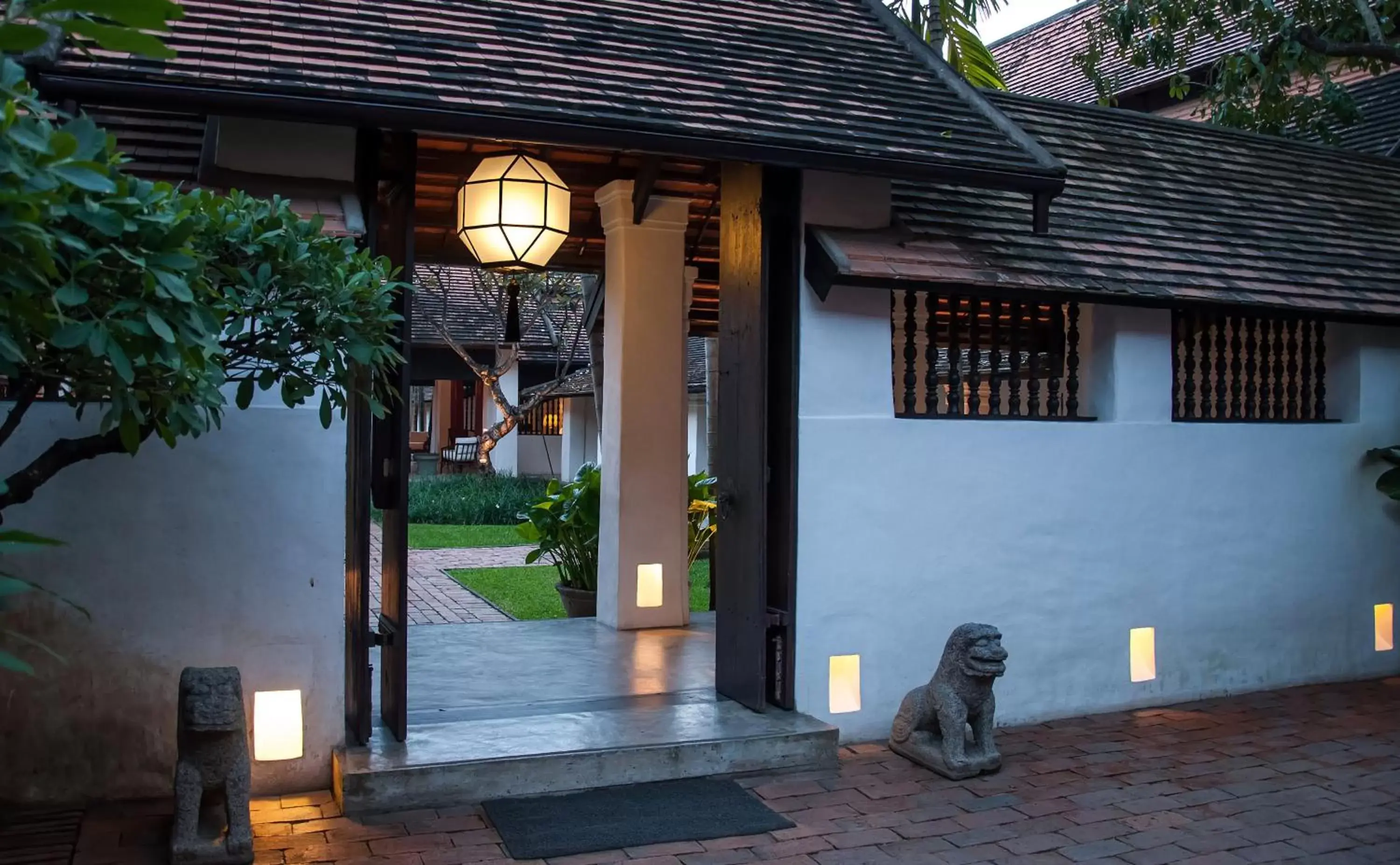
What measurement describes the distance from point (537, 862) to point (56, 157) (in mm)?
3562

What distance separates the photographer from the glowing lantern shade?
271 inches

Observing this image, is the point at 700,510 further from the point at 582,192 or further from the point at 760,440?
the point at 760,440

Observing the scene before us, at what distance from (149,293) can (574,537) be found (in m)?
7.29

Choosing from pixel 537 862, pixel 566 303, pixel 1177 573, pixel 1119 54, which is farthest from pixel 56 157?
pixel 566 303

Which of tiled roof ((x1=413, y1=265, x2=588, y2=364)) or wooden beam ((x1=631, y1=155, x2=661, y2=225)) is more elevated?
tiled roof ((x1=413, y1=265, x2=588, y2=364))

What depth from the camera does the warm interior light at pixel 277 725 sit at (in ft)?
18.5

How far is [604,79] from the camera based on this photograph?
6.40 metres

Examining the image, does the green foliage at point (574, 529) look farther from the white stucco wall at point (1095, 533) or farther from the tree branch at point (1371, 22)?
the tree branch at point (1371, 22)

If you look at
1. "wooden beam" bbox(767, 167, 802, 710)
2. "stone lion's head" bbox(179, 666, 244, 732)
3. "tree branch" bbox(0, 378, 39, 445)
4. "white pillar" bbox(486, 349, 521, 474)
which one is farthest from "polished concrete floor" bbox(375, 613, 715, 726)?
"white pillar" bbox(486, 349, 521, 474)

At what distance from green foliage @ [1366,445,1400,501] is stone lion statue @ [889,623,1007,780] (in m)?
4.07

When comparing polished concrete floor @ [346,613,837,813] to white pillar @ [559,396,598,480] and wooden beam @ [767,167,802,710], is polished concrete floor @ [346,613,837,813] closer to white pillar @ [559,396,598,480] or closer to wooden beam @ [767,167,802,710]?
wooden beam @ [767,167,802,710]

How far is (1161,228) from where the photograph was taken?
8.34 metres

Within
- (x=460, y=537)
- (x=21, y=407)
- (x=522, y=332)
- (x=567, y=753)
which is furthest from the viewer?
(x=522, y=332)

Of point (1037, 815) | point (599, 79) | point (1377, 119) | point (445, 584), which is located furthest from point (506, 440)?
point (1037, 815)
